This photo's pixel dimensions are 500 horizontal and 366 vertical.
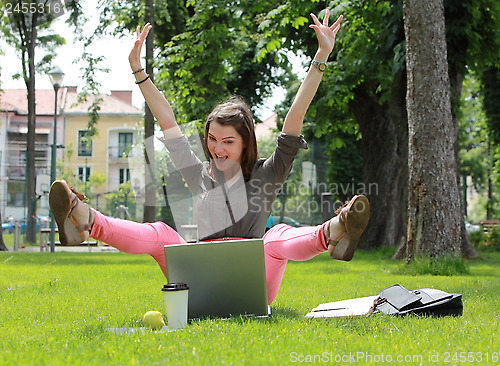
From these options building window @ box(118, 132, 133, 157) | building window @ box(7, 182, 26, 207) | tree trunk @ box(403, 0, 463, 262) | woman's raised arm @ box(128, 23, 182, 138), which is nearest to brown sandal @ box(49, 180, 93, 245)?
woman's raised arm @ box(128, 23, 182, 138)

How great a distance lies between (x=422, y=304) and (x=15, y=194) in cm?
3216

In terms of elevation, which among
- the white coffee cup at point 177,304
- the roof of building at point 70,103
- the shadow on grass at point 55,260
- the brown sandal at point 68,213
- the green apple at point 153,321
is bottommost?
A: the shadow on grass at point 55,260

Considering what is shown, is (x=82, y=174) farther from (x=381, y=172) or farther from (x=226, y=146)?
(x=226, y=146)

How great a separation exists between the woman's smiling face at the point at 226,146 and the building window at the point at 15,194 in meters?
30.2

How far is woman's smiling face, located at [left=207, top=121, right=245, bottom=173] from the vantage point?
12.7ft

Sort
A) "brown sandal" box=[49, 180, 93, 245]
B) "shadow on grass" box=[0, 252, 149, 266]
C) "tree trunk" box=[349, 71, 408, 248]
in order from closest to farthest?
"brown sandal" box=[49, 180, 93, 245] < "shadow on grass" box=[0, 252, 149, 266] < "tree trunk" box=[349, 71, 408, 248]

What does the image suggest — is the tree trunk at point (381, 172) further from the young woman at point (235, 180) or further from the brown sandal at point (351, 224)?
the brown sandal at point (351, 224)

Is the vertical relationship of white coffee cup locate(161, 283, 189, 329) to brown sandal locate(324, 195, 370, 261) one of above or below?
below

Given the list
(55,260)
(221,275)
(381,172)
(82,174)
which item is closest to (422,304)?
(221,275)

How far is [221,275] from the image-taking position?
3.39m

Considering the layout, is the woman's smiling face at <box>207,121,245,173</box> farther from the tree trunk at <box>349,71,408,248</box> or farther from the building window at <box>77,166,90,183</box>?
the building window at <box>77,166,90,183</box>

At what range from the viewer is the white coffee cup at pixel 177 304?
323 centimetres

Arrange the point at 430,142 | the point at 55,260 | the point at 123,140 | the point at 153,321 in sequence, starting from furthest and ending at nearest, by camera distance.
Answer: the point at 123,140 → the point at 55,260 → the point at 430,142 → the point at 153,321

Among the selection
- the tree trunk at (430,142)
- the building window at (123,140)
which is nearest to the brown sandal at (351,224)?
the tree trunk at (430,142)
